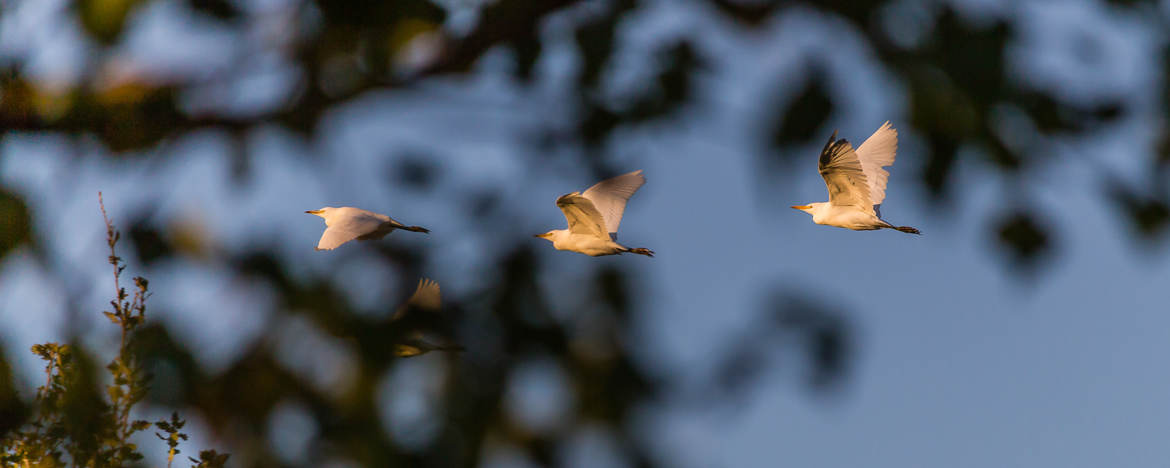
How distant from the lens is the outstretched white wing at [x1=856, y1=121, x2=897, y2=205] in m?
1.92

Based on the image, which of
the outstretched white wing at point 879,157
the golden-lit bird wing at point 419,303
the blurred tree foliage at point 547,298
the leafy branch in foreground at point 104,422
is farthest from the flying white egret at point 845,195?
the leafy branch in foreground at point 104,422

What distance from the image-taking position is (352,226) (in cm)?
145

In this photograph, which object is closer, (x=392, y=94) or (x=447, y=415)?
(x=447, y=415)

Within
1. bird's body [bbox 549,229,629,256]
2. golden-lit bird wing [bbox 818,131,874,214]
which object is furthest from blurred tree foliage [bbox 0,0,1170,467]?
golden-lit bird wing [bbox 818,131,874,214]

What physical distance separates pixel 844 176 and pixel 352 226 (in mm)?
922

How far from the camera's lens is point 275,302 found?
1.11 metres

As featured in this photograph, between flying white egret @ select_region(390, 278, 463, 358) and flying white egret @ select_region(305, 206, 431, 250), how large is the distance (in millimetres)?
333

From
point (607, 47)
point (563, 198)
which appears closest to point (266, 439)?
point (563, 198)

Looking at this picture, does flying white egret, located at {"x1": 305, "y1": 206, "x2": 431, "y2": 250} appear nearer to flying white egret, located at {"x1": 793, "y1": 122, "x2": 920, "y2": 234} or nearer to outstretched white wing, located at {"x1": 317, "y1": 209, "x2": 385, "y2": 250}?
outstretched white wing, located at {"x1": 317, "y1": 209, "x2": 385, "y2": 250}

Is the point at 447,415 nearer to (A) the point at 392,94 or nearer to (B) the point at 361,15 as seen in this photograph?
(B) the point at 361,15

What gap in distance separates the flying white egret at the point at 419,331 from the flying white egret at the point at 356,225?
333mm

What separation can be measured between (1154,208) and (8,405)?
1562mm

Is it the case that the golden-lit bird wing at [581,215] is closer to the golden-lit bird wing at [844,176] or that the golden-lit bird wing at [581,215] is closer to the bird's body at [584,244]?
the bird's body at [584,244]

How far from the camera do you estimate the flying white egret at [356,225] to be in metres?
1.43
